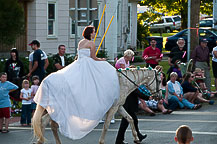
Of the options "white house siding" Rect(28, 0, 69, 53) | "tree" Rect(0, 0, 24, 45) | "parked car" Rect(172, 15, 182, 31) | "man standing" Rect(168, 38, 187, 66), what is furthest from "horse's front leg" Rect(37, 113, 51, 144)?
"parked car" Rect(172, 15, 182, 31)

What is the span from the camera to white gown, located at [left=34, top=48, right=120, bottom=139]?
839 cm

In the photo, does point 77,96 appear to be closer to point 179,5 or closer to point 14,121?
point 14,121

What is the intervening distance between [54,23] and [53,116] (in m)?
18.8

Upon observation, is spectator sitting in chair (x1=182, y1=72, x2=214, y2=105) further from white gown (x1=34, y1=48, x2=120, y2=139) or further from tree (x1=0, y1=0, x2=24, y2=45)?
tree (x1=0, y1=0, x2=24, y2=45)

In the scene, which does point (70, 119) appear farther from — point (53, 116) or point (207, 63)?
point (207, 63)

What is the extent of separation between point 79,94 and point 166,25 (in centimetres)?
5377

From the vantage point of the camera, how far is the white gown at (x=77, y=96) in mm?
8391

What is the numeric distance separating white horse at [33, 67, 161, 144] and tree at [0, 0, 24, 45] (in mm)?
4609

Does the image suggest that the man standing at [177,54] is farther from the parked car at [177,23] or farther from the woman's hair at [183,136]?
the parked car at [177,23]

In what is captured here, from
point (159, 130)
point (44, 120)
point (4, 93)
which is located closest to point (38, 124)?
point (44, 120)

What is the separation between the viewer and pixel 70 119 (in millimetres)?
8398

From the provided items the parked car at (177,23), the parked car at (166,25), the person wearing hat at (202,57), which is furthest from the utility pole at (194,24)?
the parked car at (166,25)

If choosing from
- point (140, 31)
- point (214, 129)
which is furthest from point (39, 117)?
point (140, 31)

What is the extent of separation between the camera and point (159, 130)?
11047mm
